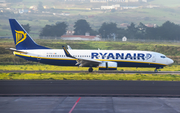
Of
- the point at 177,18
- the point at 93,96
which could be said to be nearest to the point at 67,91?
the point at 93,96

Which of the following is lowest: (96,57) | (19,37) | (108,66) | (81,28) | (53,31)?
(108,66)

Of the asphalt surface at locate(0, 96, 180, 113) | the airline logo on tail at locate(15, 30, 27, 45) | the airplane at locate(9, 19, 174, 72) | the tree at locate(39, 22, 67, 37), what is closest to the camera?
the asphalt surface at locate(0, 96, 180, 113)

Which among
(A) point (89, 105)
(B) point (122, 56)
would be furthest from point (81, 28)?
(A) point (89, 105)

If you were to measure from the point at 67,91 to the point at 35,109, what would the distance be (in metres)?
6.35

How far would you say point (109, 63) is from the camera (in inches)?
1574

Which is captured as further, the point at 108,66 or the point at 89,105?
the point at 108,66

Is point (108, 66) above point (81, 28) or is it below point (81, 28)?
below

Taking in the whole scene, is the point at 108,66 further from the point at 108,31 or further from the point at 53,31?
the point at 108,31

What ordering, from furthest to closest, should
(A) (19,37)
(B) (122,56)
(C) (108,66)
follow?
(A) (19,37) → (B) (122,56) → (C) (108,66)

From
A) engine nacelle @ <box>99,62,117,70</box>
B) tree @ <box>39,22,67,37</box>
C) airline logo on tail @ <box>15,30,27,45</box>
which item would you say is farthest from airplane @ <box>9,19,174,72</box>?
tree @ <box>39,22,67,37</box>

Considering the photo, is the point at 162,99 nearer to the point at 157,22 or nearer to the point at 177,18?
the point at 157,22

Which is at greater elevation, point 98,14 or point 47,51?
point 98,14

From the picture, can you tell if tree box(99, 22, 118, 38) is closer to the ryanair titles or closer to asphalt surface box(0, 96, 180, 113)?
the ryanair titles

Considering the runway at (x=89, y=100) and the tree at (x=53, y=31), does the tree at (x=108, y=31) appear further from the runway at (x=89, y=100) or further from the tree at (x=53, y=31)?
the runway at (x=89, y=100)
